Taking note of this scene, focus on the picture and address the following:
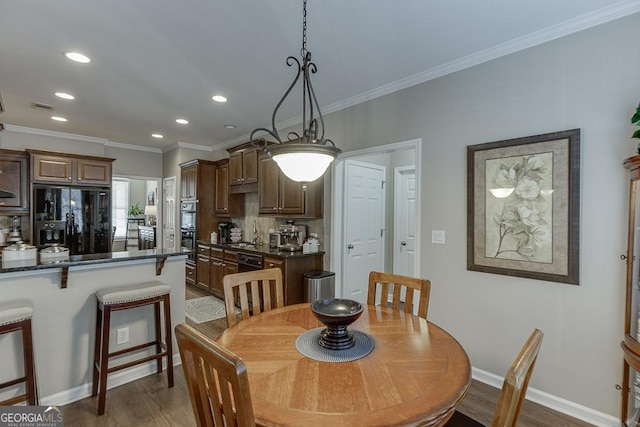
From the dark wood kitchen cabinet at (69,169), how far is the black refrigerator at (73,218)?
12 centimetres

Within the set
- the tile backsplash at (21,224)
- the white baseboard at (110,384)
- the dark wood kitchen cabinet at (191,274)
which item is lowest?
the white baseboard at (110,384)

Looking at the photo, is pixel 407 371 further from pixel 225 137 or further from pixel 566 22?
pixel 225 137

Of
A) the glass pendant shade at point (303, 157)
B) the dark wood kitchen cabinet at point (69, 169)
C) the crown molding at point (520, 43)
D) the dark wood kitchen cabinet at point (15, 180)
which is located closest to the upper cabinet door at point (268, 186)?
the crown molding at point (520, 43)

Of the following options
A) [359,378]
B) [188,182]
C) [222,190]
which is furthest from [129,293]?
[188,182]

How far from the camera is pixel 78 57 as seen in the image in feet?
8.86

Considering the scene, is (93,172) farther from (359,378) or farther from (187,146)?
(359,378)

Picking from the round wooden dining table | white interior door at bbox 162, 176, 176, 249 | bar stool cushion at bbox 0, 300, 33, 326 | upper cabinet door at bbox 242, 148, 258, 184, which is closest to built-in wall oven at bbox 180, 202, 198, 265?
white interior door at bbox 162, 176, 176, 249

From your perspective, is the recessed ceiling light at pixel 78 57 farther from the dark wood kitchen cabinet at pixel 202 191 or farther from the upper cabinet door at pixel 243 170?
the dark wood kitchen cabinet at pixel 202 191

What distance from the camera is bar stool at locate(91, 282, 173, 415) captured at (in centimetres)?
216

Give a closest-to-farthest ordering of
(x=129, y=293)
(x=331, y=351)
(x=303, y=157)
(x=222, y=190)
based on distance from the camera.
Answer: (x=331, y=351), (x=303, y=157), (x=129, y=293), (x=222, y=190)

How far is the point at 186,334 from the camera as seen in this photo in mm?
926

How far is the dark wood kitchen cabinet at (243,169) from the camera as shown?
4750 mm

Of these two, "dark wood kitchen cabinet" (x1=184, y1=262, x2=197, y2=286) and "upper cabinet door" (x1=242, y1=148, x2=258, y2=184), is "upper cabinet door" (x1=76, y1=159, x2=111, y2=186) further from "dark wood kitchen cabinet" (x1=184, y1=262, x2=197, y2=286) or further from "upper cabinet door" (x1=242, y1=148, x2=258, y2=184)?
"upper cabinet door" (x1=242, y1=148, x2=258, y2=184)

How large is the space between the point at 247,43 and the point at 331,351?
2.38 m
